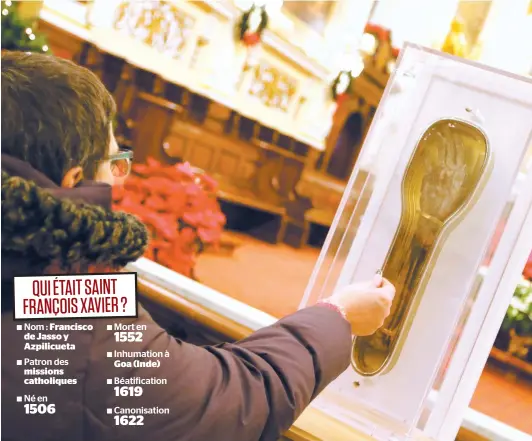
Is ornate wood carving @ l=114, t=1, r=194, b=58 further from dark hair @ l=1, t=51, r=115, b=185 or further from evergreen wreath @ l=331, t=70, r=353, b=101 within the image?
dark hair @ l=1, t=51, r=115, b=185

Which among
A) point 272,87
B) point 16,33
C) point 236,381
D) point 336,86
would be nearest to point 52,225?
point 236,381

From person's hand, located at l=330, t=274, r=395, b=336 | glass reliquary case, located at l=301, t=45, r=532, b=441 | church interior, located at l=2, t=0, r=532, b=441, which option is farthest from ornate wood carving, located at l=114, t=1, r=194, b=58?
person's hand, located at l=330, t=274, r=395, b=336

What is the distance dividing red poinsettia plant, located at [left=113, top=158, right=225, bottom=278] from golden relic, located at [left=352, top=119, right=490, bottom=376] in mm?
804

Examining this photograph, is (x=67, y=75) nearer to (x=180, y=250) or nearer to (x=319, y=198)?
(x=180, y=250)

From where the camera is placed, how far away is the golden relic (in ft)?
2.40

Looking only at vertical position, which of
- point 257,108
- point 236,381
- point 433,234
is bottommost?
point 236,381

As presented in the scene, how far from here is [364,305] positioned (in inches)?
27.9

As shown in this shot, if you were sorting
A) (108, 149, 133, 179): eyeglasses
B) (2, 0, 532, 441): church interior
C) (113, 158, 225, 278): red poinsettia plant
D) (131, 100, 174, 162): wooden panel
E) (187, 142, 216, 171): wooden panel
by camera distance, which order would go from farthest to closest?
1. (187, 142, 216, 171): wooden panel
2. (131, 100, 174, 162): wooden panel
3. (2, 0, 532, 441): church interior
4. (113, 158, 225, 278): red poinsettia plant
5. (108, 149, 133, 179): eyeglasses

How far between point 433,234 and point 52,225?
52 centimetres

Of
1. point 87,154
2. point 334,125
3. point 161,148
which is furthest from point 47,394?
point 334,125

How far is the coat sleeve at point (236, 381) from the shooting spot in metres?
0.53

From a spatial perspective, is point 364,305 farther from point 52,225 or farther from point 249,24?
point 249,24

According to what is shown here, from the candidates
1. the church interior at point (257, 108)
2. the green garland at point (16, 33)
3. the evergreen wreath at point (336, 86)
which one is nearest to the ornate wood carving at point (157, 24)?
the church interior at point (257, 108)

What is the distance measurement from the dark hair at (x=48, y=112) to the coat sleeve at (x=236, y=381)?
7.6 inches
